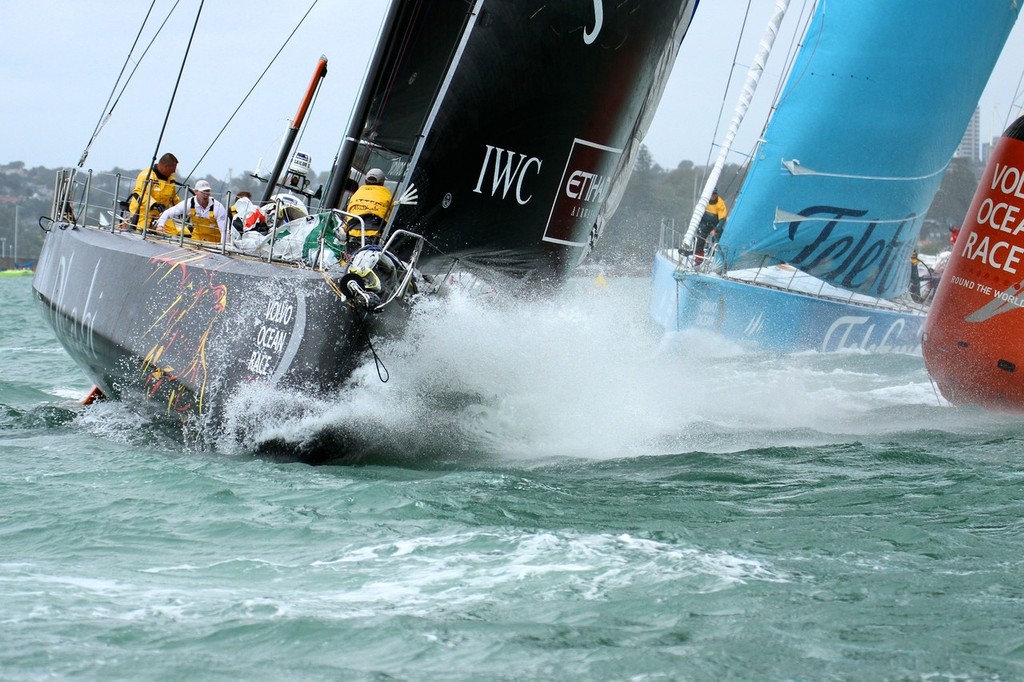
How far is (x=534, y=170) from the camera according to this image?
7074mm

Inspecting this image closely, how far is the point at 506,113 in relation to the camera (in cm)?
681

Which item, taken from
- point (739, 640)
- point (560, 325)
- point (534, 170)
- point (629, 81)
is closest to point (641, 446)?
point (560, 325)

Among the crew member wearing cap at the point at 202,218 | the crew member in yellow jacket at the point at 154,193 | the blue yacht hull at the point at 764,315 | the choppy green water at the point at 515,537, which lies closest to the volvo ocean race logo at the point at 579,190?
the choppy green water at the point at 515,537

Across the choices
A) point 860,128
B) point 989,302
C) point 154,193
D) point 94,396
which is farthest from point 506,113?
point 860,128

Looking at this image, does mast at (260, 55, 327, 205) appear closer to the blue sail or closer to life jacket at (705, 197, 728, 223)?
the blue sail

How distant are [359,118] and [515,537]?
10.6ft

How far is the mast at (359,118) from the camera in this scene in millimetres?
6652

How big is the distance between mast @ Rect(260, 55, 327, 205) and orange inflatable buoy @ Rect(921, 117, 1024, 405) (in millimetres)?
4886

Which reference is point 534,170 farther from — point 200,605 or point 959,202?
point 959,202

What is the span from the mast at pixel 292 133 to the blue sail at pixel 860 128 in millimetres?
6013

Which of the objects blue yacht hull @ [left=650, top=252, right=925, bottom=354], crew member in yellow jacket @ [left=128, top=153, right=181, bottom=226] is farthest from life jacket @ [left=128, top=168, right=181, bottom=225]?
blue yacht hull @ [left=650, top=252, right=925, bottom=354]

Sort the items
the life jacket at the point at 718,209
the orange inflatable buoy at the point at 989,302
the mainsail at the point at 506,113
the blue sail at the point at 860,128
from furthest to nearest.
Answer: the life jacket at the point at 718,209 → the blue sail at the point at 860,128 → the orange inflatable buoy at the point at 989,302 → the mainsail at the point at 506,113

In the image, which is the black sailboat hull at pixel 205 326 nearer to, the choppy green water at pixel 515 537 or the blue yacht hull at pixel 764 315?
the choppy green water at pixel 515 537

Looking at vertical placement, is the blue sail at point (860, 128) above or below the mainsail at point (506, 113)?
above
